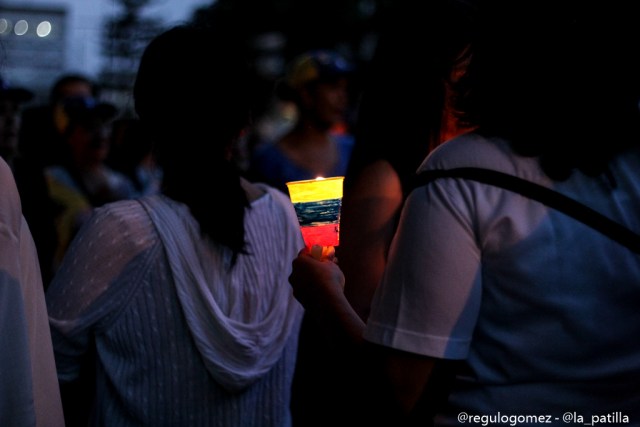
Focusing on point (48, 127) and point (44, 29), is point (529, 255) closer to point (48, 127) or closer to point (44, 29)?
point (48, 127)

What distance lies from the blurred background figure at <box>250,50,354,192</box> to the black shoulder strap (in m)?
4.43

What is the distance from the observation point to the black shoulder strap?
182 centimetres

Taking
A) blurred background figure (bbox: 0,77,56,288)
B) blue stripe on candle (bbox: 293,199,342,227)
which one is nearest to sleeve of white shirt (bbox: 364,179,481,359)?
blue stripe on candle (bbox: 293,199,342,227)

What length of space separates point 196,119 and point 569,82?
1523 mm

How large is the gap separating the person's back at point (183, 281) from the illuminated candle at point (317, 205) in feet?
2.31

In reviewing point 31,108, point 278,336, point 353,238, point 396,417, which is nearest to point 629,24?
point 396,417

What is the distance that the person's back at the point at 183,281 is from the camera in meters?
2.87

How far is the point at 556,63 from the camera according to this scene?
1889 millimetres

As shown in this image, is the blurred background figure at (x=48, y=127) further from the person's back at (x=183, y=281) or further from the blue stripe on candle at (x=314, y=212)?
the blue stripe on candle at (x=314, y=212)

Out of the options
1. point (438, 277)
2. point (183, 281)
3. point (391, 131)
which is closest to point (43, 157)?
point (183, 281)

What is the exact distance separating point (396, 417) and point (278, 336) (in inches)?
49.9

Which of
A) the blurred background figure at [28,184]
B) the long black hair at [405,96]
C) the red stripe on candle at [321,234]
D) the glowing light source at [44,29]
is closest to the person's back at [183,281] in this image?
the long black hair at [405,96]

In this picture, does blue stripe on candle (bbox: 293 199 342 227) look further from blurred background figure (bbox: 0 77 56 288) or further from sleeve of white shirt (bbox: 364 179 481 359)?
blurred background figure (bbox: 0 77 56 288)

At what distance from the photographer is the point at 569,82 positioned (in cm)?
188
